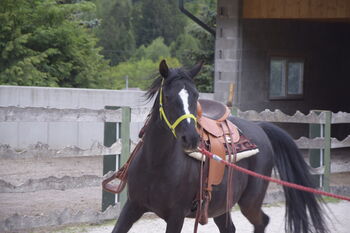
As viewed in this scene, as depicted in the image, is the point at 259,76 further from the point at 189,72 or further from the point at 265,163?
the point at 189,72

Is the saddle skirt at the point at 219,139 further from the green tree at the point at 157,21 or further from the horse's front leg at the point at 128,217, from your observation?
the green tree at the point at 157,21

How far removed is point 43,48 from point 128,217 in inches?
485

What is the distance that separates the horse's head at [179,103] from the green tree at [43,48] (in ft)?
36.2

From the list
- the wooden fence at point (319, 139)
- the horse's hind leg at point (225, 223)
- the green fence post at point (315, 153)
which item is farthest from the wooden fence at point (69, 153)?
Answer: the green fence post at point (315, 153)

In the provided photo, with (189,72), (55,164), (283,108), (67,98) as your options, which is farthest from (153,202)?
(283,108)

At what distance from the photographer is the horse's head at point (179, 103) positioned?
4457mm

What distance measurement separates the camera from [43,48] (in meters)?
16.7

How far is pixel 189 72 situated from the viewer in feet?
16.1

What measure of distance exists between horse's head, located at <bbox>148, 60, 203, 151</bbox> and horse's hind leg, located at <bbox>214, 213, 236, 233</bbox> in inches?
64.7

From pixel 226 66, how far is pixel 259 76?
1.03 m

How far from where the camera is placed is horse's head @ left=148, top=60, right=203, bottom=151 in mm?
4457

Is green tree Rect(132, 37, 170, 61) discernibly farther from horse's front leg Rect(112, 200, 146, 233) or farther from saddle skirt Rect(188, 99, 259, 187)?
horse's front leg Rect(112, 200, 146, 233)

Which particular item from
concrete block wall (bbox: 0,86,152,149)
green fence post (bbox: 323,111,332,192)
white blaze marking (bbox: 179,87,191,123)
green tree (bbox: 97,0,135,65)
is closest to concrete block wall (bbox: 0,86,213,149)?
concrete block wall (bbox: 0,86,152,149)

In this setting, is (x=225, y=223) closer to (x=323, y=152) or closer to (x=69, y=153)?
(x=69, y=153)
